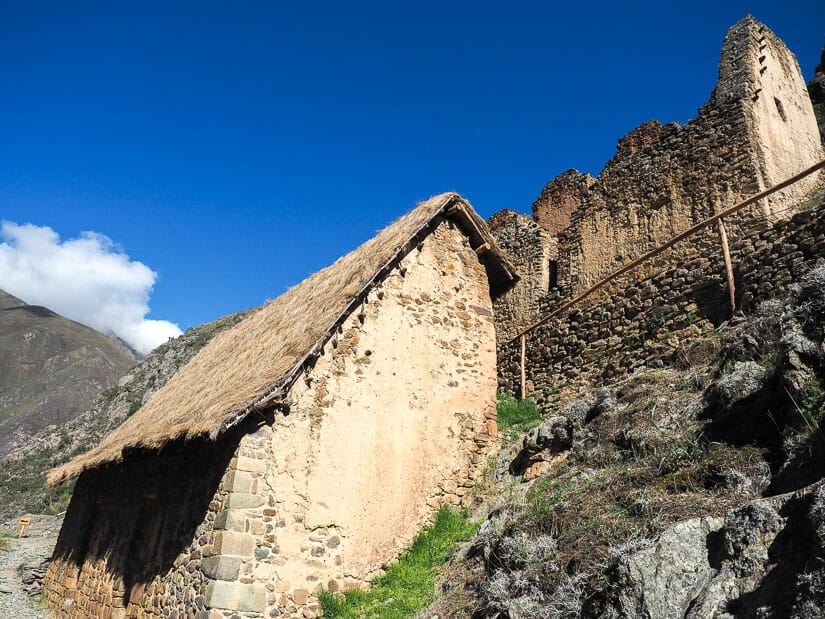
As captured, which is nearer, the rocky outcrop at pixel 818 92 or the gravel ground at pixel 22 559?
the gravel ground at pixel 22 559

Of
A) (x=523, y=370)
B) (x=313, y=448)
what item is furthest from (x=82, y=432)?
(x=313, y=448)

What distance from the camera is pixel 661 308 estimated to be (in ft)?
34.4

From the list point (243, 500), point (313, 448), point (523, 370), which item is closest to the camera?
point (243, 500)

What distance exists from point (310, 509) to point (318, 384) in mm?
1583

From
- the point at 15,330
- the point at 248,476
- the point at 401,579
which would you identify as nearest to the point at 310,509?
the point at 248,476

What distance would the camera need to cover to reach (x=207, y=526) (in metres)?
7.41

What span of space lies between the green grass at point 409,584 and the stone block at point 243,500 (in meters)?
1.38

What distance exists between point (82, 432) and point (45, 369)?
38.6m

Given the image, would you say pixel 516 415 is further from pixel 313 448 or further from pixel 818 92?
pixel 818 92

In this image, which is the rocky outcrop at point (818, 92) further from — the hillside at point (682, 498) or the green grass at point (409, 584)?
the green grass at point (409, 584)

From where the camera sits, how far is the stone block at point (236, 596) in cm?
681

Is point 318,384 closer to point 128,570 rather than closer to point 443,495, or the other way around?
point 443,495

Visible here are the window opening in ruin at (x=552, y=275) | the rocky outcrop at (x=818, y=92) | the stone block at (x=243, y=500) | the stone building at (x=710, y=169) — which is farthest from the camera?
the rocky outcrop at (x=818, y=92)

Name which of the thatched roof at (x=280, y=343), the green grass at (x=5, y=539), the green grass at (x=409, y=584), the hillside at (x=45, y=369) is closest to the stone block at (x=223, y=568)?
the green grass at (x=409, y=584)
